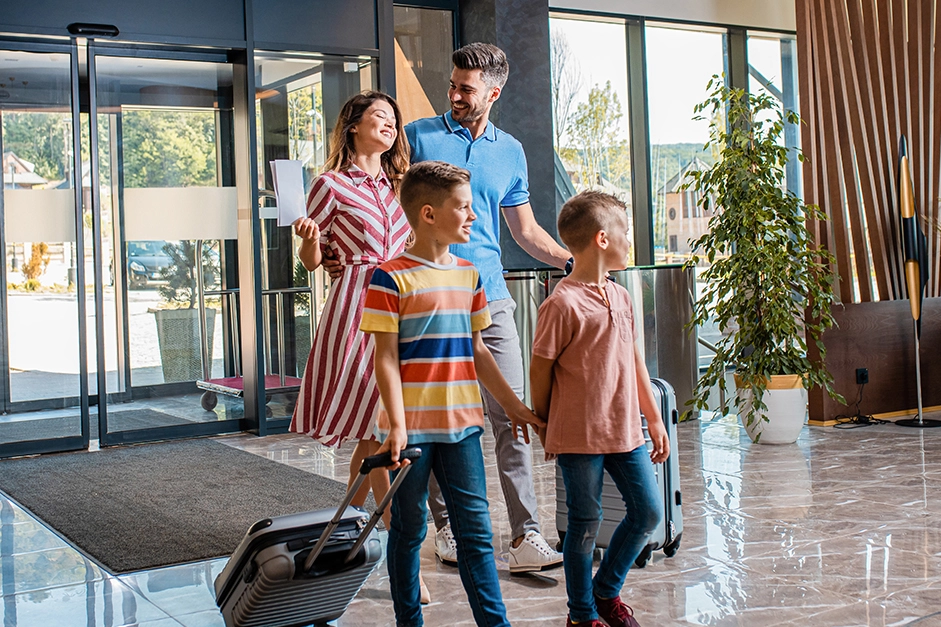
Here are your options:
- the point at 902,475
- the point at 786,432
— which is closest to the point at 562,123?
the point at 786,432

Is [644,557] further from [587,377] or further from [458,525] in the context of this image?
[458,525]

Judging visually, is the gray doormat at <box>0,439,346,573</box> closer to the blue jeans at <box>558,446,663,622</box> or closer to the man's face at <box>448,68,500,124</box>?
the blue jeans at <box>558,446,663,622</box>

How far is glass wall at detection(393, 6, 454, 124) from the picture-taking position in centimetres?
670

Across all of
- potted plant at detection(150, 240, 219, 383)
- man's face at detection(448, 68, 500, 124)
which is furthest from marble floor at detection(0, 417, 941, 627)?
potted plant at detection(150, 240, 219, 383)

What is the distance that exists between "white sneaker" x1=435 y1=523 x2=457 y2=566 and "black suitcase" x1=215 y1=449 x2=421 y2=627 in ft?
2.51

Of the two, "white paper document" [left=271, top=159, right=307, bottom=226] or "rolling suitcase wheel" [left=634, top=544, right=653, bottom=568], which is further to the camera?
"rolling suitcase wheel" [left=634, top=544, right=653, bottom=568]

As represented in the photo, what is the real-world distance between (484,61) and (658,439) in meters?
1.22

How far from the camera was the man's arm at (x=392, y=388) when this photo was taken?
80.9 inches

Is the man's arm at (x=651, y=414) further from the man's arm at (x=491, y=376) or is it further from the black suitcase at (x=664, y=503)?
the black suitcase at (x=664, y=503)

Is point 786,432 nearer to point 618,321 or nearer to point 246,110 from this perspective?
point 618,321

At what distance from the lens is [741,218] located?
5277 millimetres

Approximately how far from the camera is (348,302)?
2.84 metres

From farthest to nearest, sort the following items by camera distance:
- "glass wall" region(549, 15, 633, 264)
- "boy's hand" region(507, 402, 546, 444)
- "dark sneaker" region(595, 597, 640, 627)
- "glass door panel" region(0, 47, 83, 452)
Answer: "glass wall" region(549, 15, 633, 264) → "glass door panel" region(0, 47, 83, 452) → "dark sneaker" region(595, 597, 640, 627) → "boy's hand" region(507, 402, 546, 444)

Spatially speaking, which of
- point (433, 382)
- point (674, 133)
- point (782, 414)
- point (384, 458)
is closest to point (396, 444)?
point (384, 458)
